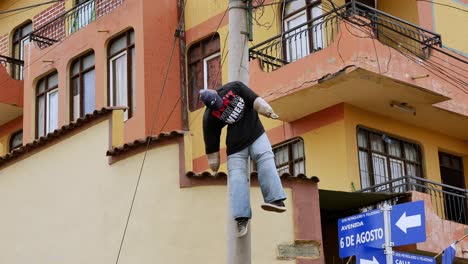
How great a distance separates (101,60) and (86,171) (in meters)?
7.28

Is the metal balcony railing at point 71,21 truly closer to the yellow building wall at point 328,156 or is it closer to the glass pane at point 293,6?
the glass pane at point 293,6

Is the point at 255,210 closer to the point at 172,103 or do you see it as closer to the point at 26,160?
the point at 26,160

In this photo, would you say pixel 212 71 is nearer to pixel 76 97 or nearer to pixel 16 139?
pixel 76 97

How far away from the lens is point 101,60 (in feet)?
72.3

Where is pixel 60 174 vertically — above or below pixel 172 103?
below

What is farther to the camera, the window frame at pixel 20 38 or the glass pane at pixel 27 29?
the window frame at pixel 20 38

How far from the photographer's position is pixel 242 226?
984 centimetres

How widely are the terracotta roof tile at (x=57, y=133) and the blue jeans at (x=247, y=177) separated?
504 cm

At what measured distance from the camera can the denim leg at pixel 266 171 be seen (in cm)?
991

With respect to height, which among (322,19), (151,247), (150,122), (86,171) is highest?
(322,19)

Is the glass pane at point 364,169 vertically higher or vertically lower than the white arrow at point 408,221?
higher

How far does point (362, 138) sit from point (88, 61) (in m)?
7.28

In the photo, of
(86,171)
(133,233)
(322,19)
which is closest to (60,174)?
(86,171)

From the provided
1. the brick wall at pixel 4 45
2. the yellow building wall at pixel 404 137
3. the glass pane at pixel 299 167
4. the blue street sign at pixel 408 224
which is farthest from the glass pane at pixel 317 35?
the brick wall at pixel 4 45
